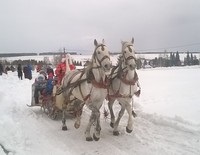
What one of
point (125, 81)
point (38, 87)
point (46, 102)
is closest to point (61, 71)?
point (46, 102)

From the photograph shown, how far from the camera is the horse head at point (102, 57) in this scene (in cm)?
760

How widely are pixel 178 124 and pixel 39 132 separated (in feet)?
13.3

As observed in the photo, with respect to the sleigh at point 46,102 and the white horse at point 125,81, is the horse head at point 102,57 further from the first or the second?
the sleigh at point 46,102

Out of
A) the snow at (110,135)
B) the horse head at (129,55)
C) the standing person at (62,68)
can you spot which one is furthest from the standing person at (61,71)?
the horse head at (129,55)

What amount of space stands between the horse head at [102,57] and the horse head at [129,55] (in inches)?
21.3

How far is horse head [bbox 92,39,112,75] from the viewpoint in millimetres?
7604

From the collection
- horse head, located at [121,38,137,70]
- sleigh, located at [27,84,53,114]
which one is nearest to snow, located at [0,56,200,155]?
sleigh, located at [27,84,53,114]

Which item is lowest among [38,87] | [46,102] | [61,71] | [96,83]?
[46,102]

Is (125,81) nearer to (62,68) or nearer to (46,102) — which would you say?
(62,68)

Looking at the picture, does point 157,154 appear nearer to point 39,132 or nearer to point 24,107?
point 39,132

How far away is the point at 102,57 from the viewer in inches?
306

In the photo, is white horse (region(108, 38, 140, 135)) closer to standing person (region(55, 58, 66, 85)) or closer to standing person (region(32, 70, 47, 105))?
standing person (region(55, 58, 66, 85))

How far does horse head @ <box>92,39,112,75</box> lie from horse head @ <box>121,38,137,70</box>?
542 millimetres

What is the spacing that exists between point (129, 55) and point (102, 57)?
739 mm
